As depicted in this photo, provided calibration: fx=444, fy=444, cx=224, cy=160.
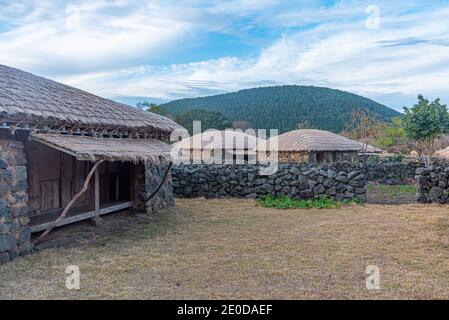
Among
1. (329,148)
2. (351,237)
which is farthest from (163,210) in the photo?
(329,148)

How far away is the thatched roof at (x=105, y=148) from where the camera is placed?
7520 millimetres

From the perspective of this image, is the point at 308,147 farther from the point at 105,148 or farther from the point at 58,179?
the point at 105,148

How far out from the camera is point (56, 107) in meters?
8.27

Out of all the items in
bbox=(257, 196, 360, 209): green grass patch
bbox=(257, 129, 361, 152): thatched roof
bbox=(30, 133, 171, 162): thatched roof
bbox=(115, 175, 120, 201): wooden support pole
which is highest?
bbox=(257, 129, 361, 152): thatched roof

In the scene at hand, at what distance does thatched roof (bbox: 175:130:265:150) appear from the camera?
26406 mm

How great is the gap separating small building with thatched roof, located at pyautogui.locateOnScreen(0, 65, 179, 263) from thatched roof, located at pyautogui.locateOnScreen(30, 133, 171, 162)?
0.05 feet

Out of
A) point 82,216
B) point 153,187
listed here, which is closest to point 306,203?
point 153,187

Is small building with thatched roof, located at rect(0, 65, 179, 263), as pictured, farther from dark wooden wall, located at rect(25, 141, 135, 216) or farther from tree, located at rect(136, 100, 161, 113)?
tree, located at rect(136, 100, 161, 113)

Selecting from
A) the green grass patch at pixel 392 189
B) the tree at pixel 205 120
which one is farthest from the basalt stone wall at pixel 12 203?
the tree at pixel 205 120

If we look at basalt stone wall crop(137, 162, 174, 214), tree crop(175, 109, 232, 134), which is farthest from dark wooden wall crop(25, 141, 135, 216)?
tree crop(175, 109, 232, 134)

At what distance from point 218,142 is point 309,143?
5.52 m

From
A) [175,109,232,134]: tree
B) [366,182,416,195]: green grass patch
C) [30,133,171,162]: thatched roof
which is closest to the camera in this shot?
[30,133,171,162]: thatched roof

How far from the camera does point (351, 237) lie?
905 cm
